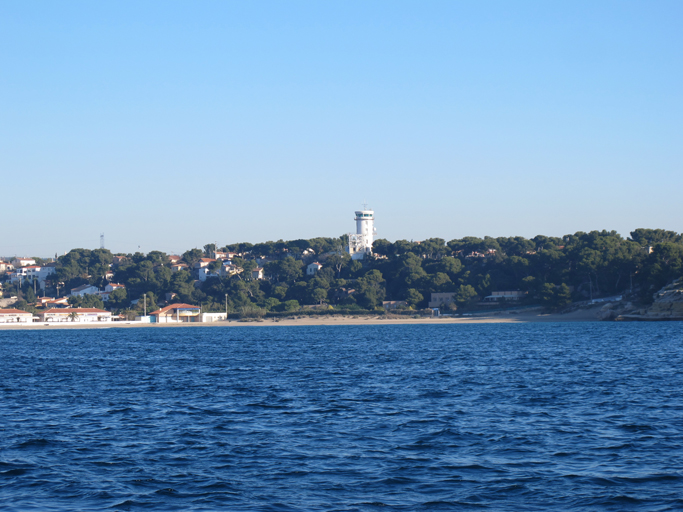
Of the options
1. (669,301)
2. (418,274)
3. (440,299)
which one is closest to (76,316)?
(418,274)

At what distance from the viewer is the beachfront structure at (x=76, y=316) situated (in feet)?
431

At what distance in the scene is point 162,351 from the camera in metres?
59.4

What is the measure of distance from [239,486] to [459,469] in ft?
15.8

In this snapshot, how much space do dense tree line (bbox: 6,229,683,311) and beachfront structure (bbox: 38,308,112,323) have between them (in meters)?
16.1

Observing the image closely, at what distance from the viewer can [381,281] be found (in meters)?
146

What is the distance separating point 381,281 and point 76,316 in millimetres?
60051

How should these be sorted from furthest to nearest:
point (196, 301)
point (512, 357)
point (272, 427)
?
1. point (196, 301)
2. point (512, 357)
3. point (272, 427)

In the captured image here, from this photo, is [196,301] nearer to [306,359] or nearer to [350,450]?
[306,359]

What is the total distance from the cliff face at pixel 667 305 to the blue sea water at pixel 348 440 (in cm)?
5893

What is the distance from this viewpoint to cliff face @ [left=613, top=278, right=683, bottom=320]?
9100 cm

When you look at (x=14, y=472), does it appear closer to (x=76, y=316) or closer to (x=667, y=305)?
(x=667, y=305)

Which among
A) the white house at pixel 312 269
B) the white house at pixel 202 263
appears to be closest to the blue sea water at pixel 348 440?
the white house at pixel 312 269

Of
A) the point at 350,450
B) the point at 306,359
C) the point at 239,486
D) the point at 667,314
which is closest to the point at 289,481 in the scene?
the point at 239,486

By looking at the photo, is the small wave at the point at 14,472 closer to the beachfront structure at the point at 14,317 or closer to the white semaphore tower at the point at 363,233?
the beachfront structure at the point at 14,317
